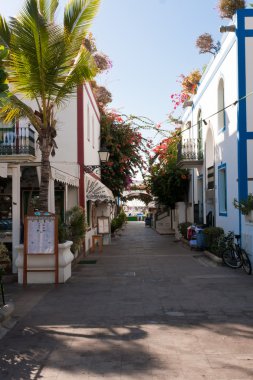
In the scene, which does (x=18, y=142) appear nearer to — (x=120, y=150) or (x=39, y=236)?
(x=39, y=236)

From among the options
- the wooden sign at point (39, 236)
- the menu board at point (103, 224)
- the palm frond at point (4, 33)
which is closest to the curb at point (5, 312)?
the wooden sign at point (39, 236)

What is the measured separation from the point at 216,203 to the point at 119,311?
1014 centimetres

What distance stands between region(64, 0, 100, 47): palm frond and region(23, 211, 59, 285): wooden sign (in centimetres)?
414

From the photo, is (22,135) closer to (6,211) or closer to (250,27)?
(6,211)

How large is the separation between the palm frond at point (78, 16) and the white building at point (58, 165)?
372 cm

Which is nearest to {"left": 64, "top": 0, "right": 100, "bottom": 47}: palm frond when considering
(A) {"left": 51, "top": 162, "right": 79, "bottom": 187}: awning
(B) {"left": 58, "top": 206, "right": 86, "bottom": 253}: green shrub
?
(A) {"left": 51, "top": 162, "right": 79, "bottom": 187}: awning

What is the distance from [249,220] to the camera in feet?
42.4

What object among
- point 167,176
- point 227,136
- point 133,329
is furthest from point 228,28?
point 167,176

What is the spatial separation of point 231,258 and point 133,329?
23.7ft

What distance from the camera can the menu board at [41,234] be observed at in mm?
10812

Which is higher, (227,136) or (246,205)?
(227,136)

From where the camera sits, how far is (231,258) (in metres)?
13.4

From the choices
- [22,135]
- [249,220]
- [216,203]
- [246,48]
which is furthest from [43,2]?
[216,203]

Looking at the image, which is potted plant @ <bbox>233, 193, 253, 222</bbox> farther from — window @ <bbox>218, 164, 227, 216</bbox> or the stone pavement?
window @ <bbox>218, 164, 227, 216</bbox>
